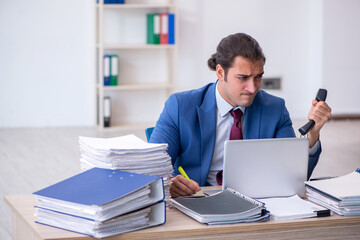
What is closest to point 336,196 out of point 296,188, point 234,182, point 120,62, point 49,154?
point 296,188

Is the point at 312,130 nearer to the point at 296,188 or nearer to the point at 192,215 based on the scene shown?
the point at 296,188

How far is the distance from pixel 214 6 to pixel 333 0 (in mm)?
1526

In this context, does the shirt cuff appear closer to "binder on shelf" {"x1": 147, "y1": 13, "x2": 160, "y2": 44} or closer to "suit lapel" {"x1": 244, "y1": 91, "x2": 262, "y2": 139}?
"suit lapel" {"x1": 244, "y1": 91, "x2": 262, "y2": 139}

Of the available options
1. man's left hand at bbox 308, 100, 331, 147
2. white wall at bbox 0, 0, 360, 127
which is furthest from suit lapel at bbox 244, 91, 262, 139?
white wall at bbox 0, 0, 360, 127

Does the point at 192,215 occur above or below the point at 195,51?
below

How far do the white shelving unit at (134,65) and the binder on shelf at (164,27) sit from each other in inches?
3.1

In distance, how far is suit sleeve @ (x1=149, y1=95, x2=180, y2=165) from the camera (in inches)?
92.2

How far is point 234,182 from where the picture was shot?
1.94 metres

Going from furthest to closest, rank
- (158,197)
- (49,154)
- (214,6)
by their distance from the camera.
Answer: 1. (214,6)
2. (49,154)
3. (158,197)

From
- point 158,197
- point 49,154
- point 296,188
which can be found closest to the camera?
point 158,197

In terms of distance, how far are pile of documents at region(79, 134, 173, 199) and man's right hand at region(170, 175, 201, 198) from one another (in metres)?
0.08

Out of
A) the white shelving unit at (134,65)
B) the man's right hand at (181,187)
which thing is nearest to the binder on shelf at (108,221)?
the man's right hand at (181,187)

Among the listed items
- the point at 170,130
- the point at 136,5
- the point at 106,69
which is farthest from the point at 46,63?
the point at 170,130

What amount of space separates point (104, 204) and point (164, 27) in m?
5.02
